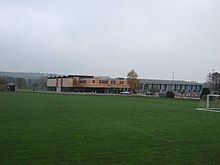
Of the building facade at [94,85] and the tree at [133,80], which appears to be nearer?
the tree at [133,80]

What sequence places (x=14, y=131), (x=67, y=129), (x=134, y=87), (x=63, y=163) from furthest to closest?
1. (x=134, y=87)
2. (x=67, y=129)
3. (x=14, y=131)
4. (x=63, y=163)

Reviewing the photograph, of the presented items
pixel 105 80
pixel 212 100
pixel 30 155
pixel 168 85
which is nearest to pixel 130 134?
pixel 30 155

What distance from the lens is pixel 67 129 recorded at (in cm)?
1516

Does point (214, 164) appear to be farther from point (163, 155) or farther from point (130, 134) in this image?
point (130, 134)

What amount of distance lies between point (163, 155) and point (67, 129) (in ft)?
21.2

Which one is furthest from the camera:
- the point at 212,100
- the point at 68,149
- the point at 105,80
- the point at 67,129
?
the point at 105,80

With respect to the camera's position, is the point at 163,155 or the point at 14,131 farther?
the point at 14,131

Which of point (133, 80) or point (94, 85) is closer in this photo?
point (133, 80)

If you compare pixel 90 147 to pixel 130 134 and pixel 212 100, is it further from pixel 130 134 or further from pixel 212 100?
pixel 212 100

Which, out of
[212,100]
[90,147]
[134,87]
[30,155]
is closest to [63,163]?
[30,155]

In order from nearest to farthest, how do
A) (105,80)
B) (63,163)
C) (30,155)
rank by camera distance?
(63,163) < (30,155) < (105,80)

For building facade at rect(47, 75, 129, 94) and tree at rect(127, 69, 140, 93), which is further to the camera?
building facade at rect(47, 75, 129, 94)

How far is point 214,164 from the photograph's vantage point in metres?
8.67

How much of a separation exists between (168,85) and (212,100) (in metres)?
110
